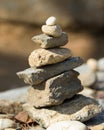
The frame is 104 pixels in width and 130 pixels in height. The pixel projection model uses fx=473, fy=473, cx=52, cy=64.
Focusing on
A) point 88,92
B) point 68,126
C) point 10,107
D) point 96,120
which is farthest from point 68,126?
point 88,92

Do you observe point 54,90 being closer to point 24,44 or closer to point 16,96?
point 16,96

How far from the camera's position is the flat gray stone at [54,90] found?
127 inches

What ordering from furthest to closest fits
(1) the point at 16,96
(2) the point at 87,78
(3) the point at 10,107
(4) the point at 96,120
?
1. (2) the point at 87,78
2. (1) the point at 16,96
3. (3) the point at 10,107
4. (4) the point at 96,120

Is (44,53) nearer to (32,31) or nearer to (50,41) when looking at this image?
(50,41)

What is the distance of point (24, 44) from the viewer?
8992 mm

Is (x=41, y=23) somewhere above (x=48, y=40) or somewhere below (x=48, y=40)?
above

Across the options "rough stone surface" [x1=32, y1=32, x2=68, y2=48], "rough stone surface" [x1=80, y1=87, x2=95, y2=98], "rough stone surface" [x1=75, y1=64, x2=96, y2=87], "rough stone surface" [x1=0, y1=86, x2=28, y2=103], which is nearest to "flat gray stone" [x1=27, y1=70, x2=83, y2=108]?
"rough stone surface" [x1=32, y1=32, x2=68, y2=48]

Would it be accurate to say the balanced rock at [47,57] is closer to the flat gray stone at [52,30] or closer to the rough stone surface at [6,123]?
the flat gray stone at [52,30]

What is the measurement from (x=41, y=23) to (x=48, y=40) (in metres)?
5.79

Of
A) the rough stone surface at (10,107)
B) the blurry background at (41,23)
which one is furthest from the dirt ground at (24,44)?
the rough stone surface at (10,107)

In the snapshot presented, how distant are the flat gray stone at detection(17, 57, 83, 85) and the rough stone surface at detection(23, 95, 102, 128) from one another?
224 millimetres

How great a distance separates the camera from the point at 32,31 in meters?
9.07

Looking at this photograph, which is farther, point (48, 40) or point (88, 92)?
point (88, 92)

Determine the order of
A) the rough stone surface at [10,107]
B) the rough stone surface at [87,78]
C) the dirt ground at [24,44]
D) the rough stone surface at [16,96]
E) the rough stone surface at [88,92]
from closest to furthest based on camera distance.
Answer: the rough stone surface at [10,107]
the rough stone surface at [16,96]
the rough stone surface at [88,92]
the rough stone surface at [87,78]
the dirt ground at [24,44]
